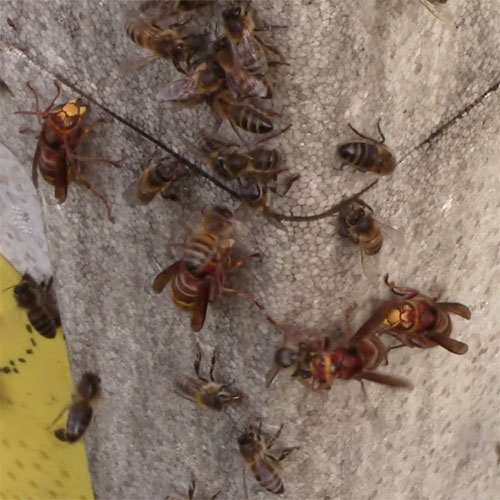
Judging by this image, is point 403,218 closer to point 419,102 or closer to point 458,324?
point 419,102

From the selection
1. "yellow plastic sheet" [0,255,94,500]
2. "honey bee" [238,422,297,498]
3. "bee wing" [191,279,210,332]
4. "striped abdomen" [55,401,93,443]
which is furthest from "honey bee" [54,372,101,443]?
"bee wing" [191,279,210,332]

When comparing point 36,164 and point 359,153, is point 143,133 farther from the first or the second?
point 359,153

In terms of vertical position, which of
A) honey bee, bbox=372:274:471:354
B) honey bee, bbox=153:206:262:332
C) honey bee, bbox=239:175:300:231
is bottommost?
honey bee, bbox=153:206:262:332

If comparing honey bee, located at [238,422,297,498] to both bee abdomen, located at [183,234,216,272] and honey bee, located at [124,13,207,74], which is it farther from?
honey bee, located at [124,13,207,74]

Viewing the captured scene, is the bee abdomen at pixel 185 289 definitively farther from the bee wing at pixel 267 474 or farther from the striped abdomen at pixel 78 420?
the striped abdomen at pixel 78 420

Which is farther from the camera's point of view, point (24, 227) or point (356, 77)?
point (24, 227)

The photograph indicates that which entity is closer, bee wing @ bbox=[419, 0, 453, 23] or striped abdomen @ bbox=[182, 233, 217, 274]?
bee wing @ bbox=[419, 0, 453, 23]

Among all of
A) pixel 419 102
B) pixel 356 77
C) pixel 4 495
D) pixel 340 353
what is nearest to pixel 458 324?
pixel 340 353
